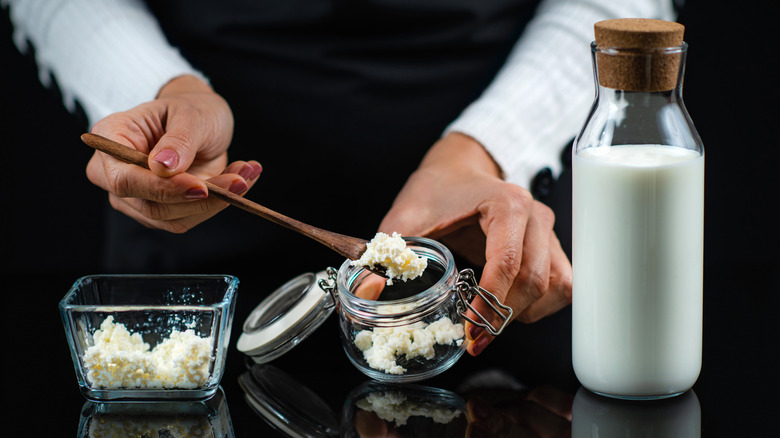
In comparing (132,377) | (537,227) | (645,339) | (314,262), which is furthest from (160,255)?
(645,339)

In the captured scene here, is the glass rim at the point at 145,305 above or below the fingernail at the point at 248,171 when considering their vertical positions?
below

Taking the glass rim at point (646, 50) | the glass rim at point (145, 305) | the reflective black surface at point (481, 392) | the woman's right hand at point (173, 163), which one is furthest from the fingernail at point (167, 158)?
the glass rim at point (646, 50)

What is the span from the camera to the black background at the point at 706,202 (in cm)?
89

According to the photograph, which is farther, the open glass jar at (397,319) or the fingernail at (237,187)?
the fingernail at (237,187)

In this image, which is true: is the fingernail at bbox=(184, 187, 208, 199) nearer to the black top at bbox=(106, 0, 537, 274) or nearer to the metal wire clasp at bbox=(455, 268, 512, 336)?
the metal wire clasp at bbox=(455, 268, 512, 336)

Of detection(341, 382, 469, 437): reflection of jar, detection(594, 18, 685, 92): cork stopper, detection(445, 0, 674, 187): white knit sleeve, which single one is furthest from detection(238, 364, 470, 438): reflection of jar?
detection(445, 0, 674, 187): white knit sleeve

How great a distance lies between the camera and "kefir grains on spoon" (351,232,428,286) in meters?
0.73

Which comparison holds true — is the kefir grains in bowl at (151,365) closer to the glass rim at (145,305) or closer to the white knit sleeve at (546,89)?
the glass rim at (145,305)

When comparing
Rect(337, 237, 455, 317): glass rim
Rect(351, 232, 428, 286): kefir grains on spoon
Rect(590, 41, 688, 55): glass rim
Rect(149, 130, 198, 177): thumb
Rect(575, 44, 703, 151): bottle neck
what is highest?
Rect(590, 41, 688, 55): glass rim

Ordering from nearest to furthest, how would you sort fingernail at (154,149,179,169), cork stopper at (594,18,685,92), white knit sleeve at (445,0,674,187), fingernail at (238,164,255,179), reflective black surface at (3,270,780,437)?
1. cork stopper at (594,18,685,92)
2. reflective black surface at (3,270,780,437)
3. fingernail at (154,149,179,169)
4. fingernail at (238,164,255,179)
5. white knit sleeve at (445,0,674,187)

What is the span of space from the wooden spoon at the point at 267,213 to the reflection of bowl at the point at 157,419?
0.21m

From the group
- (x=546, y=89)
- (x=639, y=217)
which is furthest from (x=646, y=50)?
(x=546, y=89)

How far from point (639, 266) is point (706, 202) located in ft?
3.64

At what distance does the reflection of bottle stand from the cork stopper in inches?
12.0
